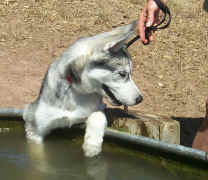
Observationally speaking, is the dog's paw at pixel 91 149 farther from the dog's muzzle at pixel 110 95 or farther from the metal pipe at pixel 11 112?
the metal pipe at pixel 11 112

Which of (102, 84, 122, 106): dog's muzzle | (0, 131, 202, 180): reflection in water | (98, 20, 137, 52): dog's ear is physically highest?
(98, 20, 137, 52): dog's ear

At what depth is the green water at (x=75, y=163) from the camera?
10.6 feet

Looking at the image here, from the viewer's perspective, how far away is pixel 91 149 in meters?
3.53

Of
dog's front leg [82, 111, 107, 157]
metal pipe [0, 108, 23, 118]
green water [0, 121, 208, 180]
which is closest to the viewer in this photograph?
green water [0, 121, 208, 180]

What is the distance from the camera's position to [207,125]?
407cm

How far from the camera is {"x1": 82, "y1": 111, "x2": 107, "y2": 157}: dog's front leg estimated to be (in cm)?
347

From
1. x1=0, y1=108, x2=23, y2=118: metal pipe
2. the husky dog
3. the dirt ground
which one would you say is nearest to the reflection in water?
the husky dog

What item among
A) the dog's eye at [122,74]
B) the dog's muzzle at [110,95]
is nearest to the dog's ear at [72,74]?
the dog's muzzle at [110,95]

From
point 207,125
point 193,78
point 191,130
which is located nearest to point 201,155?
point 207,125

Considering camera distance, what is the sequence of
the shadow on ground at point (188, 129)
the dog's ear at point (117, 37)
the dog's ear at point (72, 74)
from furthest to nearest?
the shadow on ground at point (188, 129) → the dog's ear at point (72, 74) → the dog's ear at point (117, 37)

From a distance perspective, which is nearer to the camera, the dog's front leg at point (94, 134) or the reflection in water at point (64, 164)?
the reflection in water at point (64, 164)

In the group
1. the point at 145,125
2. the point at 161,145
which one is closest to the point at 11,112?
the point at 145,125

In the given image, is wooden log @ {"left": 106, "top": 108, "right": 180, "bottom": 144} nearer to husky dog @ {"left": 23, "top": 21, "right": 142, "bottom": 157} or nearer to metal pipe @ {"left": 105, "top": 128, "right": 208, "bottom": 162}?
husky dog @ {"left": 23, "top": 21, "right": 142, "bottom": 157}

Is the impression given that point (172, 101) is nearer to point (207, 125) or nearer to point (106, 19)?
point (207, 125)
